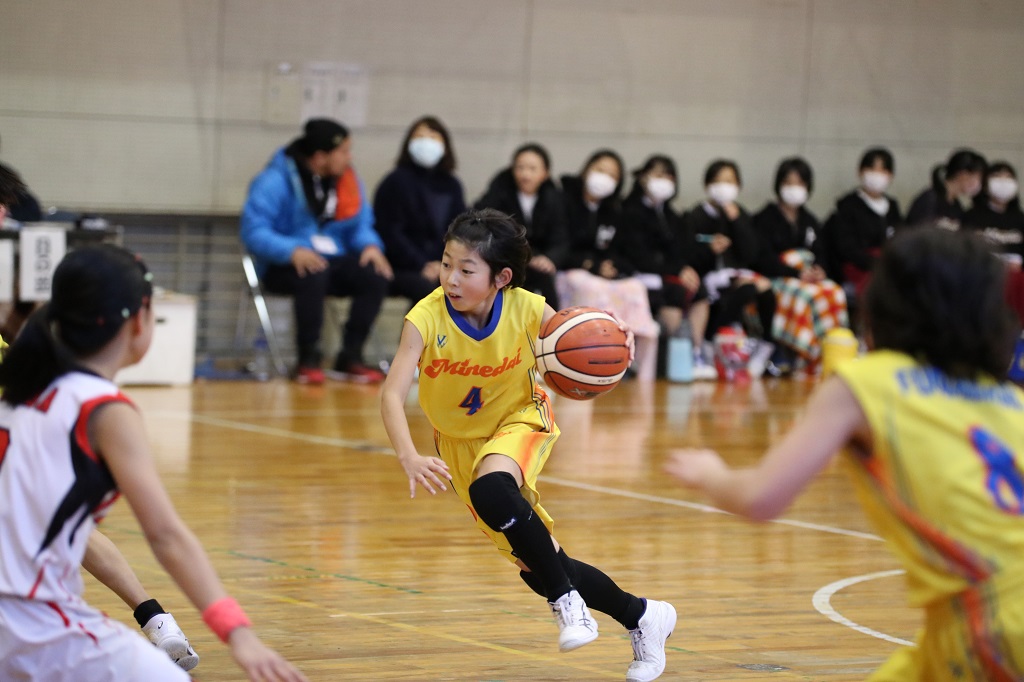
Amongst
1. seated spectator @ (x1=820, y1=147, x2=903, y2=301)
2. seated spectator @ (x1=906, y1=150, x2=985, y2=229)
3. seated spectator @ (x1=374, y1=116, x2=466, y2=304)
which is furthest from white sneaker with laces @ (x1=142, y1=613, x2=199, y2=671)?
seated spectator @ (x1=906, y1=150, x2=985, y2=229)

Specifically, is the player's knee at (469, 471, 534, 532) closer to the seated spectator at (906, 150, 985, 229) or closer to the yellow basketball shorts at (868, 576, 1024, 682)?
the yellow basketball shorts at (868, 576, 1024, 682)

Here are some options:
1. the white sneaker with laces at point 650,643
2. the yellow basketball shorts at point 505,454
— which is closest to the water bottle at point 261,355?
the yellow basketball shorts at point 505,454

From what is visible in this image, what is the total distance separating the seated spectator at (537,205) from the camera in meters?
9.41

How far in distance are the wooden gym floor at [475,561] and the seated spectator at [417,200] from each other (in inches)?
82.6

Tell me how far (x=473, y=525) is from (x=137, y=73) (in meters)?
6.00

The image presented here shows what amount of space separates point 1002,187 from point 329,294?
565 centimetres

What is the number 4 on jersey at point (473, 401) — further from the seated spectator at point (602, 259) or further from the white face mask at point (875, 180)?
the white face mask at point (875, 180)

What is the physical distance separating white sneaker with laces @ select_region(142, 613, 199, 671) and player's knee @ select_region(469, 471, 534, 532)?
728 millimetres

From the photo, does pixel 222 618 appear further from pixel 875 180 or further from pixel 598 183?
pixel 875 180

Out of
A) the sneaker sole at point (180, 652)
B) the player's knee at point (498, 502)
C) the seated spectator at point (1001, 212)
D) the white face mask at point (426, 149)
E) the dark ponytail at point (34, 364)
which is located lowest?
the sneaker sole at point (180, 652)

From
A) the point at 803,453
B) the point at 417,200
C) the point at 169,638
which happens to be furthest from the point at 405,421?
the point at 417,200

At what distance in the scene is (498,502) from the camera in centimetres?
318

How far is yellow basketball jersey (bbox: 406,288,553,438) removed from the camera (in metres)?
3.57

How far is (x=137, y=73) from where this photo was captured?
9.88m
